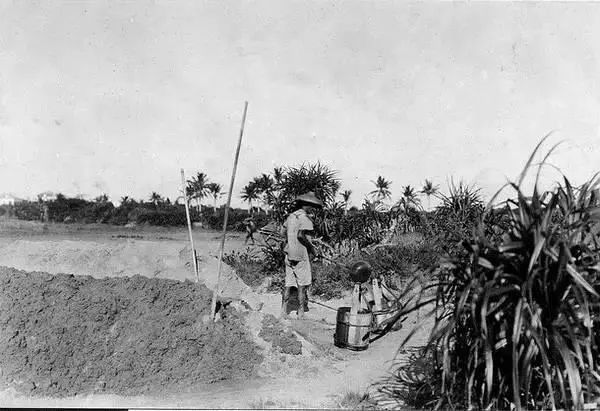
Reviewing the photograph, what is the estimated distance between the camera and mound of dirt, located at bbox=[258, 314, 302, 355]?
4.96m

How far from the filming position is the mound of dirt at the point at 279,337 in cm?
496

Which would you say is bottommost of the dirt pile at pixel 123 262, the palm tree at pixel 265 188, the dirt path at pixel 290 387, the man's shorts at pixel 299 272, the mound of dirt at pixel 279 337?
the dirt path at pixel 290 387

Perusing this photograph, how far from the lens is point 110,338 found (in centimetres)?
481

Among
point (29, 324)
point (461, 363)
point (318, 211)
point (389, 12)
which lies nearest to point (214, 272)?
point (318, 211)

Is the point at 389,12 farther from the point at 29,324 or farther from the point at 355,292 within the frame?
the point at 29,324

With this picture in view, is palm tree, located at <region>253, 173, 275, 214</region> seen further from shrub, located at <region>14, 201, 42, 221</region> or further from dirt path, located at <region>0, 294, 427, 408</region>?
shrub, located at <region>14, 201, 42, 221</region>

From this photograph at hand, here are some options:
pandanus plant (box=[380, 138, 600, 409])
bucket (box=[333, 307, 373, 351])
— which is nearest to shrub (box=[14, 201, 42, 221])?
bucket (box=[333, 307, 373, 351])

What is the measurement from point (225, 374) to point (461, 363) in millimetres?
2402

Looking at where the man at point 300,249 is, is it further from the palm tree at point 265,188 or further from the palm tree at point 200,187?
the palm tree at point 200,187

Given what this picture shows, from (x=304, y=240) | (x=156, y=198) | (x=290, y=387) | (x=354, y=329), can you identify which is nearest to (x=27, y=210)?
(x=156, y=198)

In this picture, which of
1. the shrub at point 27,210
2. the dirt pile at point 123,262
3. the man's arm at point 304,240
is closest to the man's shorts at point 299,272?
the man's arm at point 304,240

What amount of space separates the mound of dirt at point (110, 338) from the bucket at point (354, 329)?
1.03 metres

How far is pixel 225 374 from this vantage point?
4.57 metres

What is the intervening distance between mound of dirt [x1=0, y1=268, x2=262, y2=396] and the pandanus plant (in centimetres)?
243
